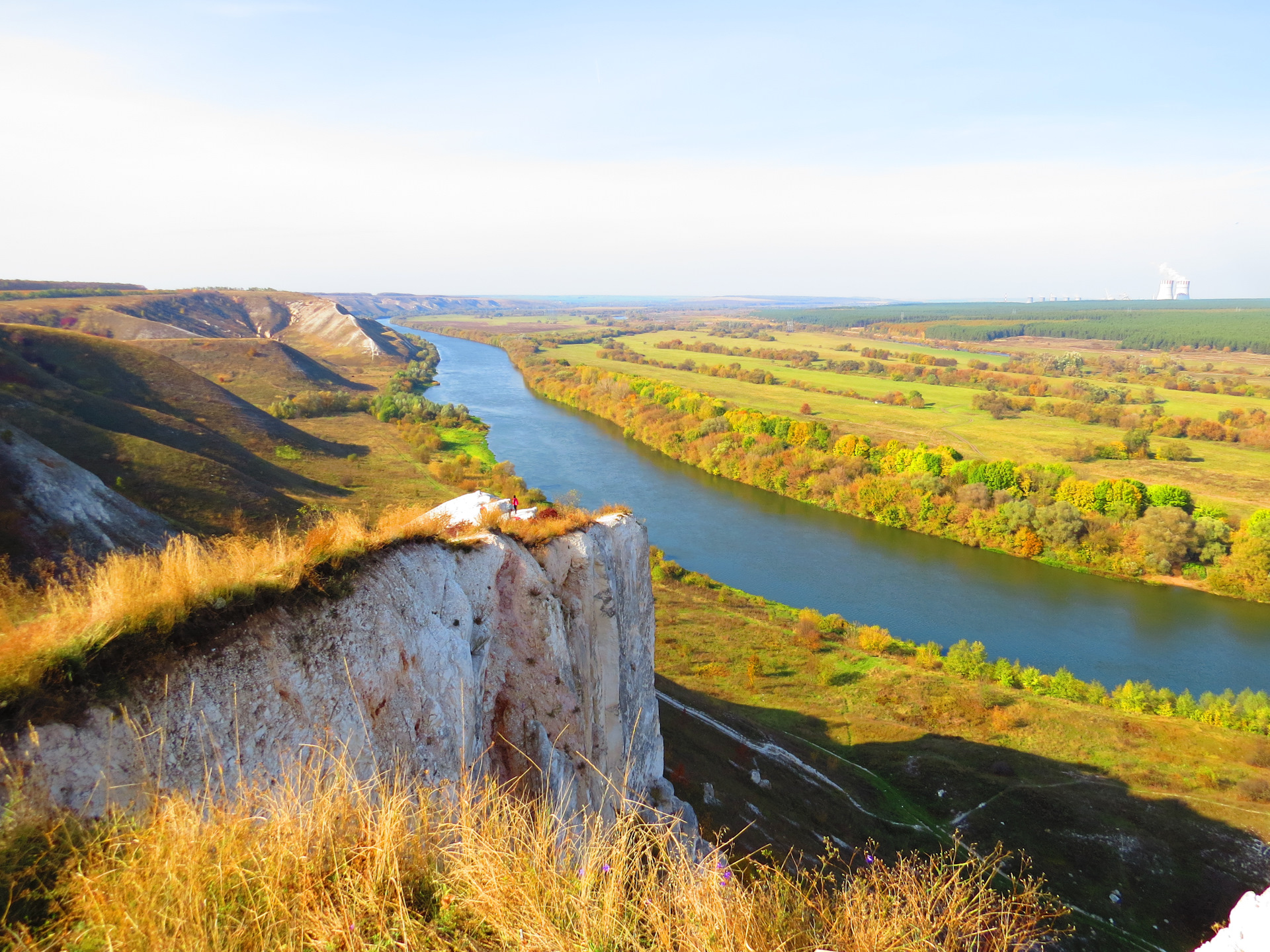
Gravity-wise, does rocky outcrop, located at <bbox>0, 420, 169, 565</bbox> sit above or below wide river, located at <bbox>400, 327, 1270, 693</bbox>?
above

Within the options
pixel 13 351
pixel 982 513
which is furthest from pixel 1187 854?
pixel 13 351

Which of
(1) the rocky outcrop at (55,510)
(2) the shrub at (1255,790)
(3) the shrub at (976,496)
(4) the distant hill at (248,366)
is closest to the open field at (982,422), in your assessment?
(3) the shrub at (976,496)

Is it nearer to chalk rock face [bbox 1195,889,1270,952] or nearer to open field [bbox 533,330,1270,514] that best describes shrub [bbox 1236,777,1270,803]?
chalk rock face [bbox 1195,889,1270,952]

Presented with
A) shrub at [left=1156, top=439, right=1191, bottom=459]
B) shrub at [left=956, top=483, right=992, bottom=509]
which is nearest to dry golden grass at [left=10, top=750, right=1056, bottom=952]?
shrub at [left=956, top=483, right=992, bottom=509]

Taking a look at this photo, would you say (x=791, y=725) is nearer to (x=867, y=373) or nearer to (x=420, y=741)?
(x=420, y=741)

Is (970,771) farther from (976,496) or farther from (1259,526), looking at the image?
(1259,526)
